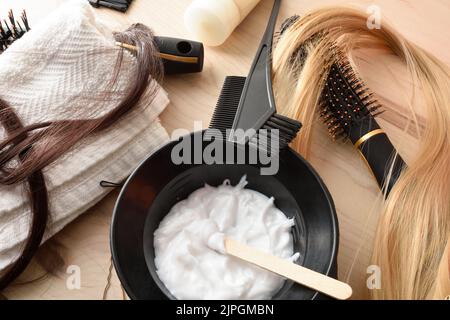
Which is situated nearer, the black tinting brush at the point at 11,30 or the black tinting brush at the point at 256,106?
the black tinting brush at the point at 256,106

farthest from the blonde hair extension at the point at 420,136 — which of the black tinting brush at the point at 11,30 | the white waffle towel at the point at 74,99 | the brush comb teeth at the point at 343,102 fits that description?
the black tinting brush at the point at 11,30

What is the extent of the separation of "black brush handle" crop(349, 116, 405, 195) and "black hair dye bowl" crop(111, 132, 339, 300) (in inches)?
4.6

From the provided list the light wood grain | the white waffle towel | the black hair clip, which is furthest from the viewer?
the black hair clip

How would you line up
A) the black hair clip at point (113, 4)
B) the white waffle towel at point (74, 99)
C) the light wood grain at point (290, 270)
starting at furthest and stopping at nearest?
the black hair clip at point (113, 4) → the white waffle towel at point (74, 99) → the light wood grain at point (290, 270)

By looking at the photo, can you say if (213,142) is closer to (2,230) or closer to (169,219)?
(169,219)

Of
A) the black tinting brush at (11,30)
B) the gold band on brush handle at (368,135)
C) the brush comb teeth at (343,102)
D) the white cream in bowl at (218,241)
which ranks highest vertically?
the brush comb teeth at (343,102)

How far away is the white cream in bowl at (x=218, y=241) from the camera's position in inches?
20.1

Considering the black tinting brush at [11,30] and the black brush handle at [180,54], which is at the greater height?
the black brush handle at [180,54]

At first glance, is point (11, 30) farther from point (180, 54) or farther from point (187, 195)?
point (187, 195)

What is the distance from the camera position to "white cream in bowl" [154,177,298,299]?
51 centimetres

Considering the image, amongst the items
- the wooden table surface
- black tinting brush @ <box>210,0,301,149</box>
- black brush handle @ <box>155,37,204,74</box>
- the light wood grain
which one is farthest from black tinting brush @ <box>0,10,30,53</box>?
the light wood grain

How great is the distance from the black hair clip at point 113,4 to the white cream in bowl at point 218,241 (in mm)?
317

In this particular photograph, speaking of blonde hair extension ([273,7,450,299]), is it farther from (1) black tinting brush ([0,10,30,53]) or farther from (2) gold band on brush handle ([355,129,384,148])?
(1) black tinting brush ([0,10,30,53])

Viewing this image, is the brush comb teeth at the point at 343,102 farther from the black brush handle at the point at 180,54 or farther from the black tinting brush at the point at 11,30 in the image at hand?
the black tinting brush at the point at 11,30
